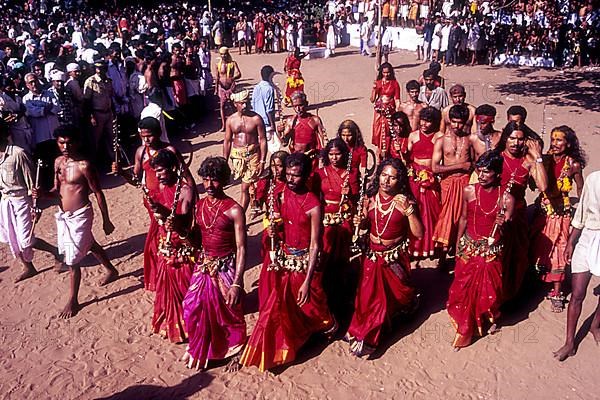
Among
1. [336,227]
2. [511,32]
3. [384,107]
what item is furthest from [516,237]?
[511,32]

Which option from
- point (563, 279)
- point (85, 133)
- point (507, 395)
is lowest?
point (507, 395)

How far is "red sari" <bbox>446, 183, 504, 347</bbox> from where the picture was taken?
16.9 ft

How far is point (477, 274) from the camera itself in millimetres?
5246

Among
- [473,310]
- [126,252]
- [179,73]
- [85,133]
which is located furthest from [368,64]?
[473,310]

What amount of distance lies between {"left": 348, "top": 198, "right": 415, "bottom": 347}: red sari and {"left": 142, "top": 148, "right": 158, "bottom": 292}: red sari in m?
2.22

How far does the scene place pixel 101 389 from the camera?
496cm

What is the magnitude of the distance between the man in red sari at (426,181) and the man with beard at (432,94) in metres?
1.91

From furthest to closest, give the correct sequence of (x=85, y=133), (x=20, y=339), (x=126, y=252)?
(x=85, y=133)
(x=126, y=252)
(x=20, y=339)

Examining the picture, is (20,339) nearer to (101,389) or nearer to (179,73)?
(101,389)

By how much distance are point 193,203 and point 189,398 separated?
168 centimetres

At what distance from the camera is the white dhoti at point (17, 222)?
6.50 meters

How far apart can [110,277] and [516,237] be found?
4.60m

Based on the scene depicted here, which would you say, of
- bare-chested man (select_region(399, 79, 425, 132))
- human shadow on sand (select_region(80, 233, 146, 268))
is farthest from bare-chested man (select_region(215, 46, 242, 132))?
human shadow on sand (select_region(80, 233, 146, 268))

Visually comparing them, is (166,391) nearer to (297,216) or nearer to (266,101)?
(297,216)
